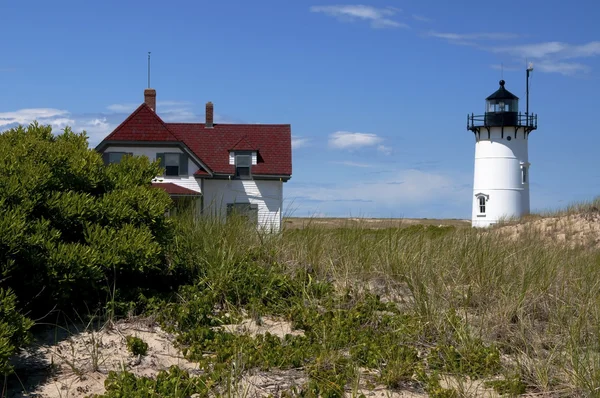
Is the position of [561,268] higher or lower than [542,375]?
higher

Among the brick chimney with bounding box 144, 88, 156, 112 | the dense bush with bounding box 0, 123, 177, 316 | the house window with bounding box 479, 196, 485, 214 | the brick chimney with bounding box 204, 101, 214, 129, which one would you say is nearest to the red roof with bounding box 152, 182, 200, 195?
the brick chimney with bounding box 204, 101, 214, 129

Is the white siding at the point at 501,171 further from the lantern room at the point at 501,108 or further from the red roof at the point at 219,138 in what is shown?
the red roof at the point at 219,138

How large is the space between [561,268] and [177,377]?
18.0 ft

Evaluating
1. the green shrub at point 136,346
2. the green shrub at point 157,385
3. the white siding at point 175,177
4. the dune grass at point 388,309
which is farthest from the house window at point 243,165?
the green shrub at point 157,385

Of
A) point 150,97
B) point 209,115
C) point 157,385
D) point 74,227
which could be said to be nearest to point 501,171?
point 209,115

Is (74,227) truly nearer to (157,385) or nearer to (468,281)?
(157,385)

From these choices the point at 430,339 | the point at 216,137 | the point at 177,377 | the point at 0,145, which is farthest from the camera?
the point at 216,137

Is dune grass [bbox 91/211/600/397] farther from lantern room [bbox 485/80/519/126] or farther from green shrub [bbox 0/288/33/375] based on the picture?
lantern room [bbox 485/80/519/126]

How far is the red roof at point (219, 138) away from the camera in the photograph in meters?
35.8

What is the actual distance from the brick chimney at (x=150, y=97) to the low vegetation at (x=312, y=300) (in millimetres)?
30797

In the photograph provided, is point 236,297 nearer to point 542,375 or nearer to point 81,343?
point 81,343

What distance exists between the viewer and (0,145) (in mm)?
8258

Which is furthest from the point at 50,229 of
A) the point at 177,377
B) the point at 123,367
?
the point at 177,377

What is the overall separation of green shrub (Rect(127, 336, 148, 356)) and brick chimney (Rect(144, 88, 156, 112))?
3404cm
